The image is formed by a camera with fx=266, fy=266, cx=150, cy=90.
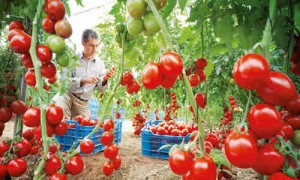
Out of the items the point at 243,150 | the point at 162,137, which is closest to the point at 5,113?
the point at 243,150

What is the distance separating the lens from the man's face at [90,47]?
144 inches

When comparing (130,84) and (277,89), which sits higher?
(130,84)

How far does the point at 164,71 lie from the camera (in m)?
0.64

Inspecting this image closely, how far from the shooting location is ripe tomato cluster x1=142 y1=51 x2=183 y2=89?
613 mm

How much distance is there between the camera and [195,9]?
1.18 metres

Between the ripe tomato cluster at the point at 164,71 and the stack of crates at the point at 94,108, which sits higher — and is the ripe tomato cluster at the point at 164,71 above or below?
below

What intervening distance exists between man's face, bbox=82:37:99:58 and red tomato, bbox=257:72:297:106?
3316 millimetres

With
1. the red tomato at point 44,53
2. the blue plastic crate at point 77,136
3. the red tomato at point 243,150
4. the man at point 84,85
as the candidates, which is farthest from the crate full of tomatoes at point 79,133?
the red tomato at point 243,150

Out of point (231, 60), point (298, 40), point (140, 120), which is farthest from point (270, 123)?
point (140, 120)

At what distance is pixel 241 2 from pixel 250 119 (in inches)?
25.7

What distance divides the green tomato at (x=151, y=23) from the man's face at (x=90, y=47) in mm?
3081

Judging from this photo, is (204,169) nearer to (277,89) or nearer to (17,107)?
(277,89)

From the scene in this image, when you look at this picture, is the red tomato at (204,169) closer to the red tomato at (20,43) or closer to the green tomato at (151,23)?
the green tomato at (151,23)

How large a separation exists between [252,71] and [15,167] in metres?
1.17
